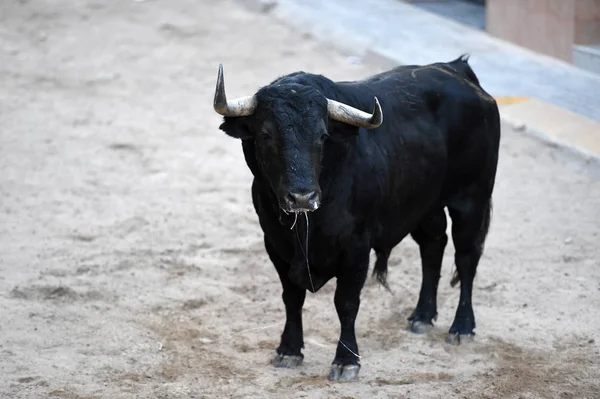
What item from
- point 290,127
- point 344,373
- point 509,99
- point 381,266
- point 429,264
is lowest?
point 509,99

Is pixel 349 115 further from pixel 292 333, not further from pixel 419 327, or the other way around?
pixel 419 327

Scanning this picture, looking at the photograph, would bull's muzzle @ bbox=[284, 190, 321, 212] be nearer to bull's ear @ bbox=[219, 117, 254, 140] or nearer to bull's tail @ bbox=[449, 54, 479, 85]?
bull's ear @ bbox=[219, 117, 254, 140]

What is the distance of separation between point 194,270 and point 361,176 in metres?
2.33

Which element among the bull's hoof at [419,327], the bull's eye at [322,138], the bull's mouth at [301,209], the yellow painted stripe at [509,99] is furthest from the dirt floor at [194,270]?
the bull's eye at [322,138]

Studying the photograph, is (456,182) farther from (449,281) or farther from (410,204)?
(449,281)

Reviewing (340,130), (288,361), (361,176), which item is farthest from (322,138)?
(288,361)

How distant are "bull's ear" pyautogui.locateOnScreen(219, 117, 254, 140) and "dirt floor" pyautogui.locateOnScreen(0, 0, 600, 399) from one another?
1.41 metres

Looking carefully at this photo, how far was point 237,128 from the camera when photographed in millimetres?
5832

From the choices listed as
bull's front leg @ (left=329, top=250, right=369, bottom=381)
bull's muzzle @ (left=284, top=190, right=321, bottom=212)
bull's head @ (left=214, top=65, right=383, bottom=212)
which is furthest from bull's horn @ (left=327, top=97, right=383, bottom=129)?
bull's front leg @ (left=329, top=250, right=369, bottom=381)

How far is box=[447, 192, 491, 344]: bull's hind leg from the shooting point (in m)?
6.80

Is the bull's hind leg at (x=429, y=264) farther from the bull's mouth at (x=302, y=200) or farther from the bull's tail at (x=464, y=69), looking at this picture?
the bull's mouth at (x=302, y=200)

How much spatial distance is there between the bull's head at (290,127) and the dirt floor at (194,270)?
1.21 m

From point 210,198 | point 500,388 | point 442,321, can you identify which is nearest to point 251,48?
point 210,198

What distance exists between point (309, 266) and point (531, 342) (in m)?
1.65
